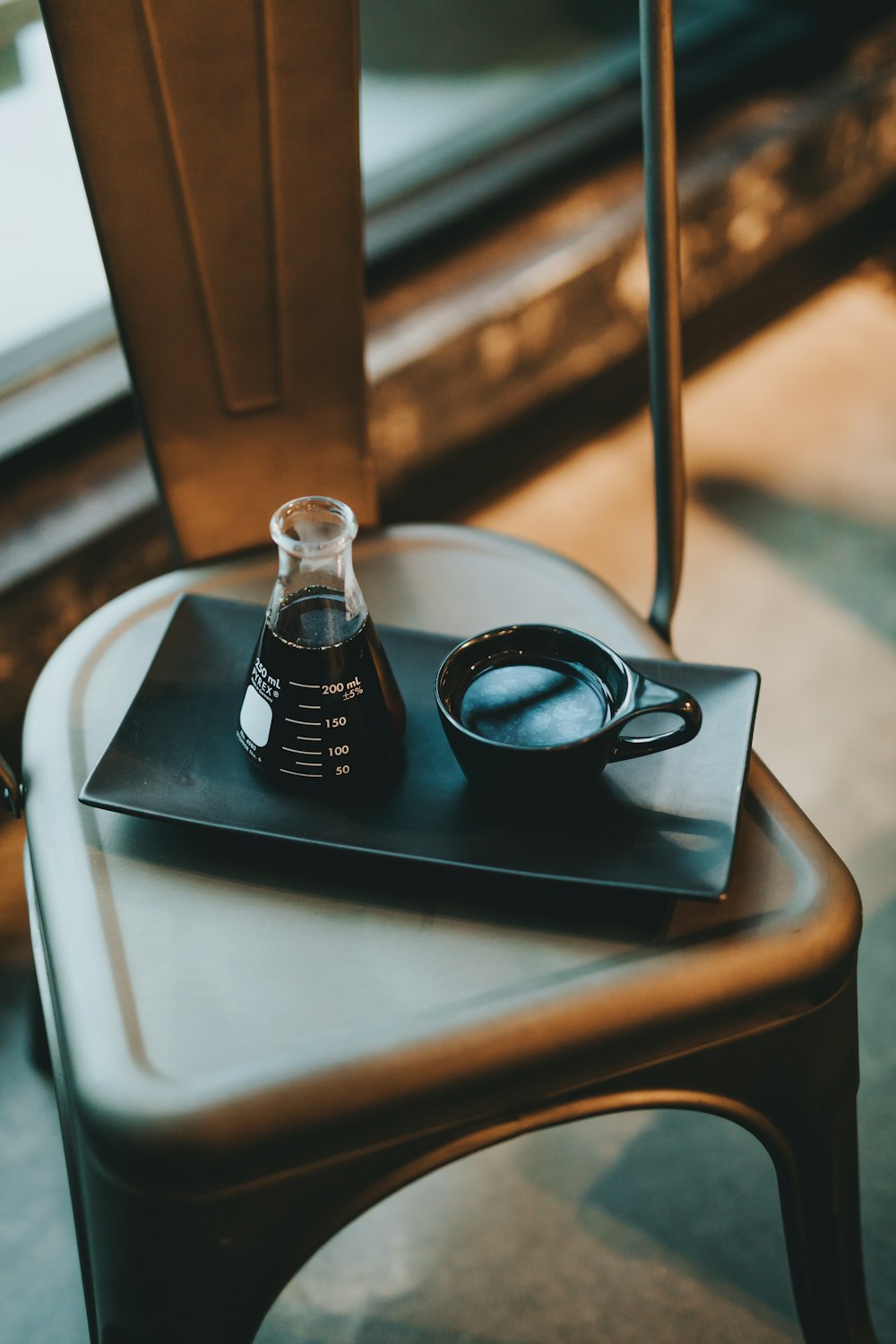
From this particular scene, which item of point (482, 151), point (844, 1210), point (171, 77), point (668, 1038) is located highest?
point (171, 77)

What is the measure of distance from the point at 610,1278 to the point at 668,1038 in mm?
389

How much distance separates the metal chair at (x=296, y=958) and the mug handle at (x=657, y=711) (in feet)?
0.23

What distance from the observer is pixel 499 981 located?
51cm

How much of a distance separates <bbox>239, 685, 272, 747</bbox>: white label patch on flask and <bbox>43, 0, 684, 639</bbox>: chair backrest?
0.24 metres

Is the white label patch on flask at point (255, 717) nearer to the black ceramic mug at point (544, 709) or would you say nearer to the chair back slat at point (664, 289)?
the black ceramic mug at point (544, 709)

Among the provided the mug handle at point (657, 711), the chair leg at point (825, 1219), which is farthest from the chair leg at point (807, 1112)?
the mug handle at point (657, 711)

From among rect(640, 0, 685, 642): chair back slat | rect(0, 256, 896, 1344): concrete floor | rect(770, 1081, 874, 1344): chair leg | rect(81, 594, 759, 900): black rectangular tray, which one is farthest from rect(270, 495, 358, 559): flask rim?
rect(0, 256, 896, 1344): concrete floor

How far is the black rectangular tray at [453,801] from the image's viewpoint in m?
0.52

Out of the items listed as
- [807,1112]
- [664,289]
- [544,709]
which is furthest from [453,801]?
[664,289]

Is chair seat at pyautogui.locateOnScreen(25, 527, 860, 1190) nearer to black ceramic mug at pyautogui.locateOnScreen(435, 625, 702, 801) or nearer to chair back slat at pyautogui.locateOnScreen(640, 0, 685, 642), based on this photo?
black ceramic mug at pyautogui.locateOnScreen(435, 625, 702, 801)

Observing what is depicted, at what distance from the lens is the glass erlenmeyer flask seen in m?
0.54

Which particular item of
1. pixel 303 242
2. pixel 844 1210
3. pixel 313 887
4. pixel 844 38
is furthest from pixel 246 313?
pixel 844 38

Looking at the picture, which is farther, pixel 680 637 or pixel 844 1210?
pixel 680 637

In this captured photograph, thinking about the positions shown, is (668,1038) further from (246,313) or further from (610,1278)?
(246,313)
